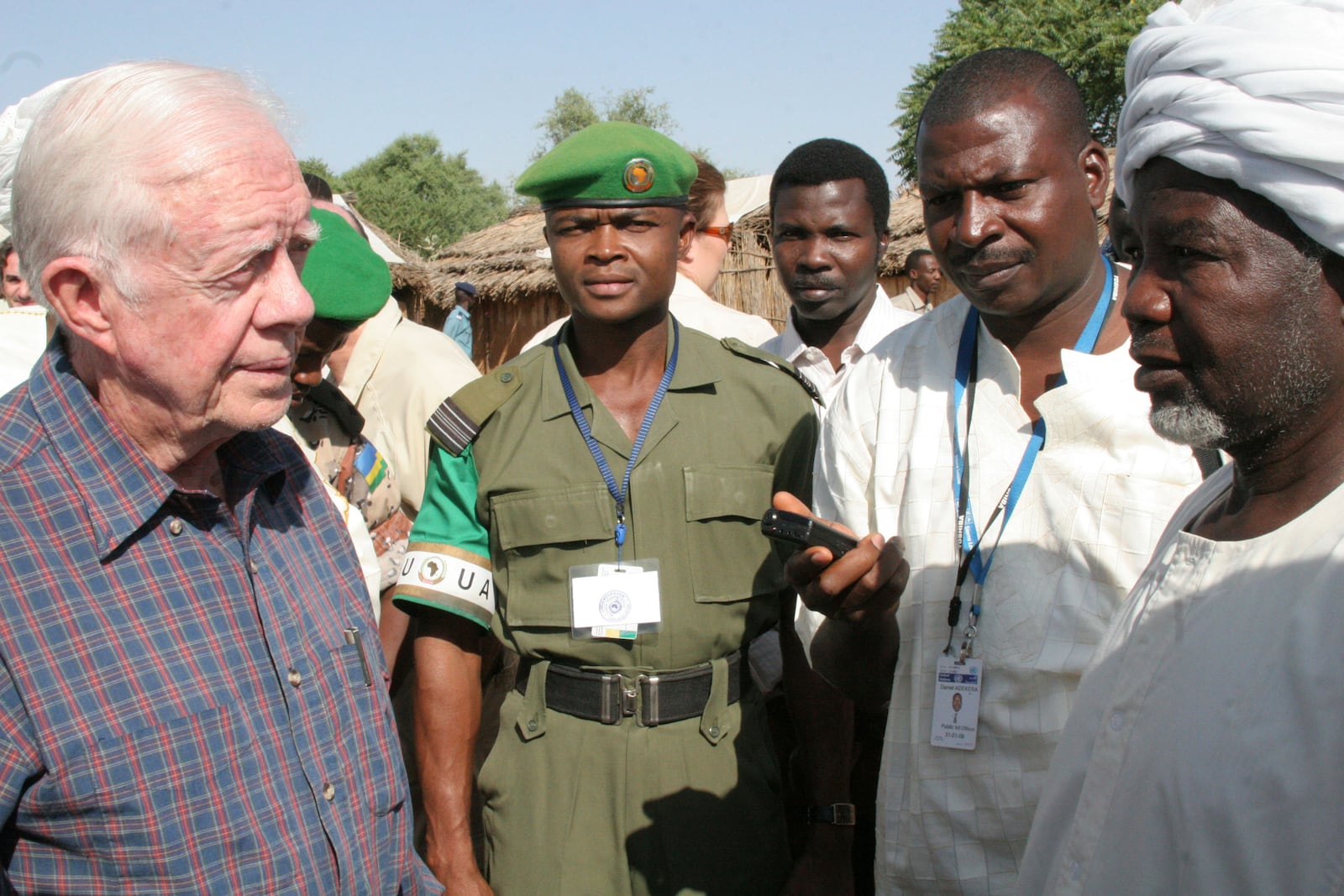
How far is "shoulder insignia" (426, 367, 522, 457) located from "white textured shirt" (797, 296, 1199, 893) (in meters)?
A: 0.96

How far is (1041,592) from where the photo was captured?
206 centimetres

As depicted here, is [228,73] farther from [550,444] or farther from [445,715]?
[445,715]

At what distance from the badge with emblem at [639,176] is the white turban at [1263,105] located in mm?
1447

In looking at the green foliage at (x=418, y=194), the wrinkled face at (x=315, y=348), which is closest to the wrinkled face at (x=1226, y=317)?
the wrinkled face at (x=315, y=348)

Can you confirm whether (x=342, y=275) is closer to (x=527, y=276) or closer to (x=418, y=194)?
(x=527, y=276)

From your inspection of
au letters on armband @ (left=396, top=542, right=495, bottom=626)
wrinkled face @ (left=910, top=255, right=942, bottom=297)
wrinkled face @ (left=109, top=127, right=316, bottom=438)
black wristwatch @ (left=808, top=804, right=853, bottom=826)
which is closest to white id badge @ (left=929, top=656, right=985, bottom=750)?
black wristwatch @ (left=808, top=804, right=853, bottom=826)

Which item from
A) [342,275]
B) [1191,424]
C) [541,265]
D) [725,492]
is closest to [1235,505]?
[1191,424]

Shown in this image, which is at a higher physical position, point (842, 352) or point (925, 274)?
point (925, 274)

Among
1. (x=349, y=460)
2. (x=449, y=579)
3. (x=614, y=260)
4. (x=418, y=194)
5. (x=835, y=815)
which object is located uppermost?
(x=418, y=194)

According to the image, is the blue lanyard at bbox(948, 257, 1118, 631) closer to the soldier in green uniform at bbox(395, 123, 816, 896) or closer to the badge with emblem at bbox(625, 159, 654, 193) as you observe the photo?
the soldier in green uniform at bbox(395, 123, 816, 896)

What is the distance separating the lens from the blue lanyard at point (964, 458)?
215 cm

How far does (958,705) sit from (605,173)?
1626 millimetres

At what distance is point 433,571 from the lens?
2.62 meters

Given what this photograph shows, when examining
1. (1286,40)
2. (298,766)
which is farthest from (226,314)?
(1286,40)
